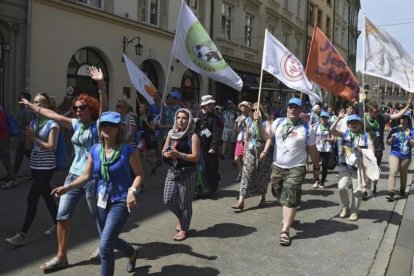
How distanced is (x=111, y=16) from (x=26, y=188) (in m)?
8.96

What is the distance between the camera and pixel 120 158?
3.94m

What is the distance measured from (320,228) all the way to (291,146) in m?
1.33

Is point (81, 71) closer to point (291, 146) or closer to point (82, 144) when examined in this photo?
point (291, 146)

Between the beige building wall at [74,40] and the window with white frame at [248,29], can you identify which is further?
the window with white frame at [248,29]

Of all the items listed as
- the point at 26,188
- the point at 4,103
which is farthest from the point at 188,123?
the point at 4,103

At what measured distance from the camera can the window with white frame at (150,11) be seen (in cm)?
1773

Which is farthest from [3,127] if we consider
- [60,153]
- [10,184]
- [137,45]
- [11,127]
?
[137,45]

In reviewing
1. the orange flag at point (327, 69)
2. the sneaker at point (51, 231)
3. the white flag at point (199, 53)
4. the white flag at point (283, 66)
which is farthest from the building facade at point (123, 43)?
the sneaker at point (51, 231)

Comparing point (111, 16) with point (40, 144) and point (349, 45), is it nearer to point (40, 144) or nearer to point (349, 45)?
point (40, 144)

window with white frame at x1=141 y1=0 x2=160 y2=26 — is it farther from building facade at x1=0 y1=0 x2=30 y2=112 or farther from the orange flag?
the orange flag

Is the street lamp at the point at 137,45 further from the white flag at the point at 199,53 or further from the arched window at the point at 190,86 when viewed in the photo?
the white flag at the point at 199,53

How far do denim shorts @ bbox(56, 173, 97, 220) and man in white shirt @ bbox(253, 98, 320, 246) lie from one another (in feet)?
7.56

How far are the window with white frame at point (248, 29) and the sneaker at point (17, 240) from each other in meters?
21.5

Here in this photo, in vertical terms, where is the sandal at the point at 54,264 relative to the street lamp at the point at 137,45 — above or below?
below
